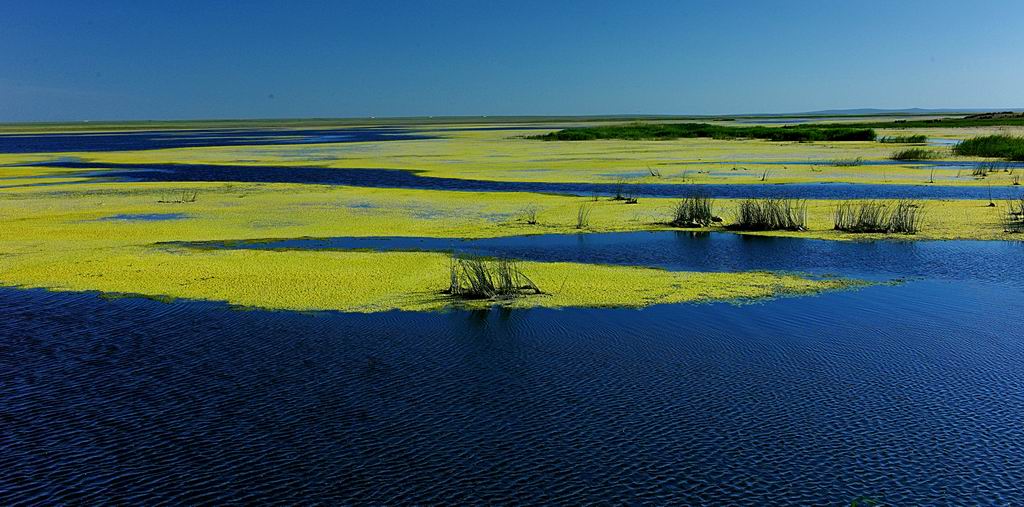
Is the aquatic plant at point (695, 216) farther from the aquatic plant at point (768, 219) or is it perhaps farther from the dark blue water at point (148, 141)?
the dark blue water at point (148, 141)

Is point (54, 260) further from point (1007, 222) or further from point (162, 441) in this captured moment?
point (1007, 222)

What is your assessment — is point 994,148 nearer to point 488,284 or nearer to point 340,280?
point 488,284

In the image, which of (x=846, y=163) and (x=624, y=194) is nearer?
(x=624, y=194)

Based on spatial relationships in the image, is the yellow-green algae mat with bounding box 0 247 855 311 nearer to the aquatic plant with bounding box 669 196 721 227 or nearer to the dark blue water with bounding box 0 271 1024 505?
the dark blue water with bounding box 0 271 1024 505

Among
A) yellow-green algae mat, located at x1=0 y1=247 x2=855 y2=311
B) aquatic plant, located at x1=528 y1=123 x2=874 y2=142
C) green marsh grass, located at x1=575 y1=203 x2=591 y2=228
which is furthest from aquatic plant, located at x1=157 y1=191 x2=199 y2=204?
aquatic plant, located at x1=528 y1=123 x2=874 y2=142

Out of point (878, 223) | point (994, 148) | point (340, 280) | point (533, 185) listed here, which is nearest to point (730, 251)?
Result: point (878, 223)
